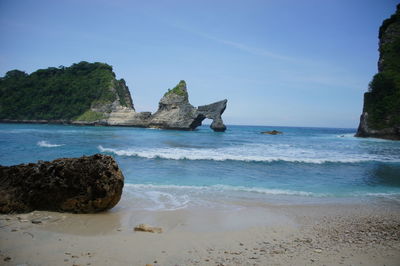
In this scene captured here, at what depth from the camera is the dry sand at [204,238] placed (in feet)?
12.5

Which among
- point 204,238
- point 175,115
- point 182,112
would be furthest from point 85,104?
point 204,238

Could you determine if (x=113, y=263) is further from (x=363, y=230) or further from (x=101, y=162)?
(x=363, y=230)

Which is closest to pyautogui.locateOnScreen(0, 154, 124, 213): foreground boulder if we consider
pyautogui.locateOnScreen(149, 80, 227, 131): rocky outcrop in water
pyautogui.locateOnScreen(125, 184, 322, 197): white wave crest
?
pyautogui.locateOnScreen(125, 184, 322, 197): white wave crest

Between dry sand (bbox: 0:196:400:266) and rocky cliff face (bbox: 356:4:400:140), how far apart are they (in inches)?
1684

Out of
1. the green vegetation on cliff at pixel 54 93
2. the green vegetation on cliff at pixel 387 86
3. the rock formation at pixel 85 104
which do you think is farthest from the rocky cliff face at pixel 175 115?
the green vegetation on cliff at pixel 387 86

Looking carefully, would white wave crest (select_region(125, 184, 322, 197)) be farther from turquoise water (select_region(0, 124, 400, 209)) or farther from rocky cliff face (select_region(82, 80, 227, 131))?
rocky cliff face (select_region(82, 80, 227, 131))

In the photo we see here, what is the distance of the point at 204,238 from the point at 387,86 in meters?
51.2

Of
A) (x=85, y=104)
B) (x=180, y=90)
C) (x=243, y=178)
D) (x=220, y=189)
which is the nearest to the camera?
(x=220, y=189)

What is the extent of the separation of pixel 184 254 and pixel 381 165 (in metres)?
16.3

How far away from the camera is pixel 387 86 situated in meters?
44.0

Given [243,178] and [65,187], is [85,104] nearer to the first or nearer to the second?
[243,178]

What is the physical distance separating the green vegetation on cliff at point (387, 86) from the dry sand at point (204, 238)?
43473 mm

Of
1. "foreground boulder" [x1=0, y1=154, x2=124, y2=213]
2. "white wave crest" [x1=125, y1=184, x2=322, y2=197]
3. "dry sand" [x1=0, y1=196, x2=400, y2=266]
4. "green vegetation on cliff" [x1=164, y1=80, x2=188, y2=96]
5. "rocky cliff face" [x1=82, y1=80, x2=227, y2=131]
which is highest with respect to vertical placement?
"green vegetation on cliff" [x1=164, y1=80, x2=188, y2=96]

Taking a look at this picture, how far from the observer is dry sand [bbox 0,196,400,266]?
3.80 meters
